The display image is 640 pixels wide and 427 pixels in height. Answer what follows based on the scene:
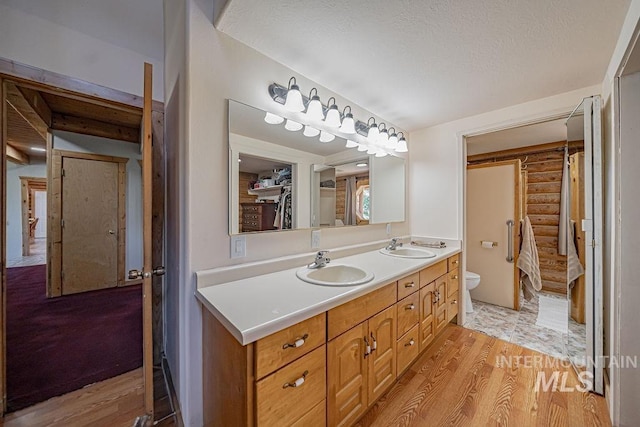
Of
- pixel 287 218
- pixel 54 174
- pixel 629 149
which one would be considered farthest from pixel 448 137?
pixel 54 174

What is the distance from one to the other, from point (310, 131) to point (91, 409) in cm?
219

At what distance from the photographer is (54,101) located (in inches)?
106

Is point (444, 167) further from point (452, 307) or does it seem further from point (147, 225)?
point (147, 225)

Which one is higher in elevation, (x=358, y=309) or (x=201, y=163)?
(x=201, y=163)

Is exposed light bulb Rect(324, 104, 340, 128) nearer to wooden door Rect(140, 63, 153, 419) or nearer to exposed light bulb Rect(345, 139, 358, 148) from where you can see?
exposed light bulb Rect(345, 139, 358, 148)

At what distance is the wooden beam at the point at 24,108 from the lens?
2.04 metres

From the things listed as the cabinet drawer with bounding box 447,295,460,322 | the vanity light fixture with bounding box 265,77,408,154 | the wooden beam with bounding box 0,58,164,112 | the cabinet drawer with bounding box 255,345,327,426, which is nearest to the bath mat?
the cabinet drawer with bounding box 447,295,460,322

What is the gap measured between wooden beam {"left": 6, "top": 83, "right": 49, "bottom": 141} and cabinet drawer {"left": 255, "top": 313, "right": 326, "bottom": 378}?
263 cm

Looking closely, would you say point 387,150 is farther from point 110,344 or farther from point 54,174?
point 54,174

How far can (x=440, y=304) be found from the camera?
80.3 inches

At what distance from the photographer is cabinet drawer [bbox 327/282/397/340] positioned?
1074mm

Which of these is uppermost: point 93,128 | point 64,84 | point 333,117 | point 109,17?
point 109,17

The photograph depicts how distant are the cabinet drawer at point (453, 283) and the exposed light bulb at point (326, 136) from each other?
1.63 m

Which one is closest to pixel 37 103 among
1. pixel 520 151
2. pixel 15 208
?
pixel 15 208
